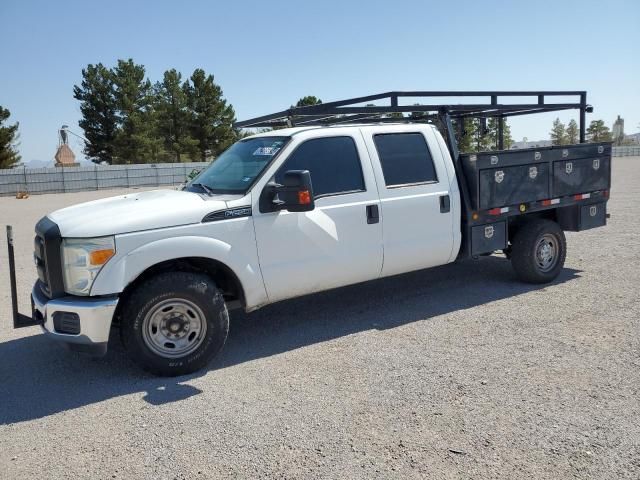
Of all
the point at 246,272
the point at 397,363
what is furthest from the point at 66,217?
the point at 397,363

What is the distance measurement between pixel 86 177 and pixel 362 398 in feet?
118

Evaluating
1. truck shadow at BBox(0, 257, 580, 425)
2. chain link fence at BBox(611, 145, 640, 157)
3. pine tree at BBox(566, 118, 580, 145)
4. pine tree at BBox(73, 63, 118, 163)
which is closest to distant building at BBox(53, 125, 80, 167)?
pine tree at BBox(73, 63, 118, 163)

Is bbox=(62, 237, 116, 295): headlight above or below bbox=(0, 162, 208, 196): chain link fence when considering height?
below

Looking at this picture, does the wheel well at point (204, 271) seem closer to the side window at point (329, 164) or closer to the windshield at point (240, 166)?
the windshield at point (240, 166)

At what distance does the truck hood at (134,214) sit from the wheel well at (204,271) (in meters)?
0.36

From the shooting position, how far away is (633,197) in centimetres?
1694

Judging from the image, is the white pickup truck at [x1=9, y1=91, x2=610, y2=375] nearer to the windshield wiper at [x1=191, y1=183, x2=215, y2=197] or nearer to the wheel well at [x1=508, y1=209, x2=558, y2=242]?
the windshield wiper at [x1=191, y1=183, x2=215, y2=197]

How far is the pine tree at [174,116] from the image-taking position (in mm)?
50719

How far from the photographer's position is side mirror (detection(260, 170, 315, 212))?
4590 millimetres

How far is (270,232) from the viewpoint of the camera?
4906 mm

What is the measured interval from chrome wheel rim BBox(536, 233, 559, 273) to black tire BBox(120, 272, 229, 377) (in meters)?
4.20

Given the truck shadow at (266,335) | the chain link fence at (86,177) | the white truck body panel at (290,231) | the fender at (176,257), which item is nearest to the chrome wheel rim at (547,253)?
the truck shadow at (266,335)

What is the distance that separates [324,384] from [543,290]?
360 centimetres

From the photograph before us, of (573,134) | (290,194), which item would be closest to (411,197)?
(290,194)
